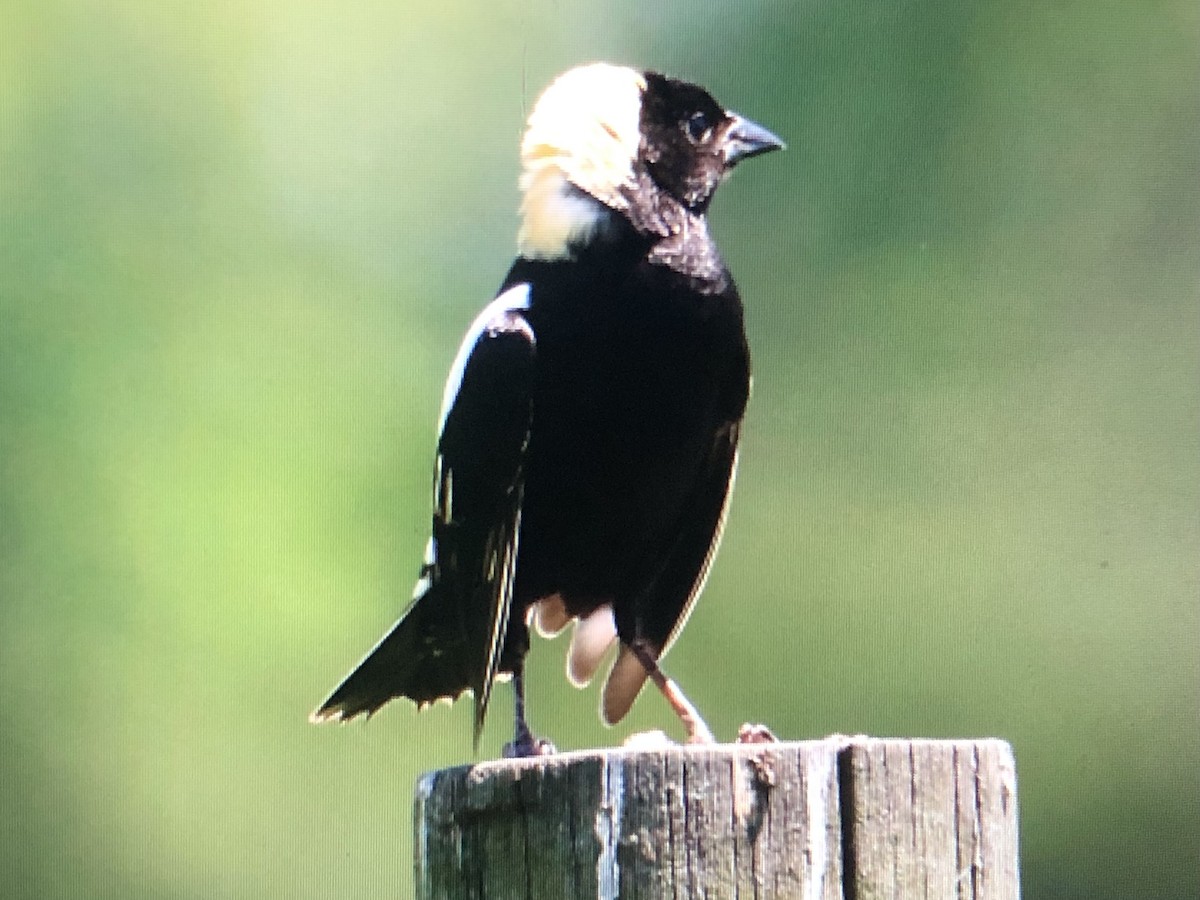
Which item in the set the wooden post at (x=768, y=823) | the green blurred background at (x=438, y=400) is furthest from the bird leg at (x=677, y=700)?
the green blurred background at (x=438, y=400)

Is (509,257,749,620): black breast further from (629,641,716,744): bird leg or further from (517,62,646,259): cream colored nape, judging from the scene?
(629,641,716,744): bird leg

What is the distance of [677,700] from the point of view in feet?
10.5

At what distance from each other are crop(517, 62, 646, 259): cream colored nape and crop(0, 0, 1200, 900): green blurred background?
2.14 m

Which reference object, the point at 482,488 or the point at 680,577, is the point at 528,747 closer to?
the point at 482,488

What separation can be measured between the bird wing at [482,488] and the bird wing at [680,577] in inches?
13.1

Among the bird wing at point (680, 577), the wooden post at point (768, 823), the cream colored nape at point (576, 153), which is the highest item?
the cream colored nape at point (576, 153)

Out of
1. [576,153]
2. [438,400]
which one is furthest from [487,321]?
[438,400]

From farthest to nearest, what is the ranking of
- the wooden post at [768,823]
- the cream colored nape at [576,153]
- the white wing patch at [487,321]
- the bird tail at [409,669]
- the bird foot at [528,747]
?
the bird tail at [409,669] → the cream colored nape at [576,153] → the white wing patch at [487,321] → the bird foot at [528,747] → the wooden post at [768,823]

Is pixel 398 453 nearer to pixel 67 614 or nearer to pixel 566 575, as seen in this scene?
pixel 67 614

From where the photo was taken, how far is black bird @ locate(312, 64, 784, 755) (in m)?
3.16

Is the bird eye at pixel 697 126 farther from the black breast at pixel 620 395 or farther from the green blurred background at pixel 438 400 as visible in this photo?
the green blurred background at pixel 438 400

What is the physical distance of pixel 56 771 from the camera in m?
6.65

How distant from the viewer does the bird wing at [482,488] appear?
3.14 m

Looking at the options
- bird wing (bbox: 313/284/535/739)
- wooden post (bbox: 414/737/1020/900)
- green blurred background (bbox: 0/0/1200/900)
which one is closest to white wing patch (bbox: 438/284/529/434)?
bird wing (bbox: 313/284/535/739)
